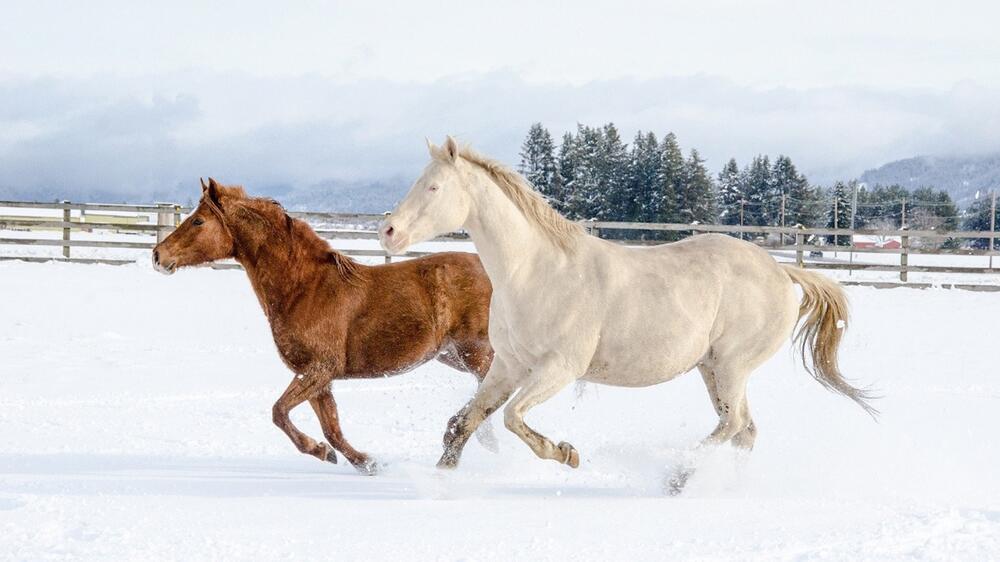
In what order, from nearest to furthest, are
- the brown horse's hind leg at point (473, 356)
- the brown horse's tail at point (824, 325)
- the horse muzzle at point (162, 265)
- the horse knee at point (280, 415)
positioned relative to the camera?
the horse knee at point (280, 415) < the horse muzzle at point (162, 265) < the brown horse's tail at point (824, 325) < the brown horse's hind leg at point (473, 356)

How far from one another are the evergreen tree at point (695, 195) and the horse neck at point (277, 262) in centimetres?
4306

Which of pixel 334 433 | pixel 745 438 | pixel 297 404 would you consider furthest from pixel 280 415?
pixel 745 438

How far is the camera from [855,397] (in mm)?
5953

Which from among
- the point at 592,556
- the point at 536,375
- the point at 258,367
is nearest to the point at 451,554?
the point at 592,556

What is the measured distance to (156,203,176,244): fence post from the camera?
20109mm

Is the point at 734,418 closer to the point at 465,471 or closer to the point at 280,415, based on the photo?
the point at 465,471

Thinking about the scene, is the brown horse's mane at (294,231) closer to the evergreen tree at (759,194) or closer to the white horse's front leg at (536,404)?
the white horse's front leg at (536,404)

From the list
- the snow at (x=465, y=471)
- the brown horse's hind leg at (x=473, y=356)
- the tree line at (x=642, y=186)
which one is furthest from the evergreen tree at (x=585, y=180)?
the brown horse's hind leg at (x=473, y=356)

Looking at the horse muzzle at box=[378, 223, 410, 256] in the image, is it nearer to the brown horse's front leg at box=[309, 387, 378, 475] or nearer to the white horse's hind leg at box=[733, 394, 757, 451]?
the brown horse's front leg at box=[309, 387, 378, 475]

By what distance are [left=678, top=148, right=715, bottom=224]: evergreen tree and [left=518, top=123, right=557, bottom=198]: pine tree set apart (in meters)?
6.43

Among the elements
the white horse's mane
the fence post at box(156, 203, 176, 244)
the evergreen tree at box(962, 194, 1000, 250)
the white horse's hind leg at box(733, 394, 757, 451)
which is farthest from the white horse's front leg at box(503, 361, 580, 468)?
the evergreen tree at box(962, 194, 1000, 250)

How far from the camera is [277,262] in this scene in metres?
5.86

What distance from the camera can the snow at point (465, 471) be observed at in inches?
155

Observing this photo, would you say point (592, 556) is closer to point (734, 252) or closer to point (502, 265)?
point (502, 265)
